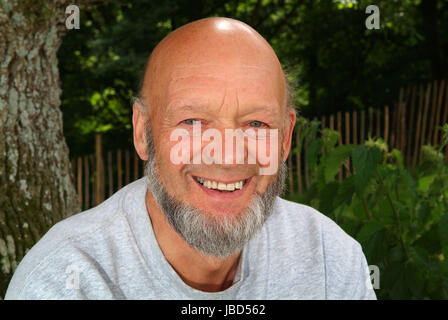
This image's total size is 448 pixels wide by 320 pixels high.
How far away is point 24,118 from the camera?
9.56 feet

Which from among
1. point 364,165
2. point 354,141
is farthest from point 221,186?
point 354,141

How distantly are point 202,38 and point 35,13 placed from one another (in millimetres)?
1562

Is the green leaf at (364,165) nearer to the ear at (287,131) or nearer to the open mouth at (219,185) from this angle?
the ear at (287,131)

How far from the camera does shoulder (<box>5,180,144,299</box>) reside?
61.1 inches

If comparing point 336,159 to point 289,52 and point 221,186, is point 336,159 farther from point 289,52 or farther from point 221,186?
point 289,52

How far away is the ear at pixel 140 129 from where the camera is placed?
205cm

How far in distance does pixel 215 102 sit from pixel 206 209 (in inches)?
15.0

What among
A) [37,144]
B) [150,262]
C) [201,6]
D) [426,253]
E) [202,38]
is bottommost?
A: [426,253]

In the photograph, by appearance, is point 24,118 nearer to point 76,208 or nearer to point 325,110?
point 76,208

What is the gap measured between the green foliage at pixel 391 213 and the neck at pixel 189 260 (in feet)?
2.61

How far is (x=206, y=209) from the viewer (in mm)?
1838

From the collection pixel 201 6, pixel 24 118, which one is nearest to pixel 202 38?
pixel 24 118

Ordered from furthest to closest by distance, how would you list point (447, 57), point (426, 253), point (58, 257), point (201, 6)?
point (447, 57)
point (201, 6)
point (426, 253)
point (58, 257)

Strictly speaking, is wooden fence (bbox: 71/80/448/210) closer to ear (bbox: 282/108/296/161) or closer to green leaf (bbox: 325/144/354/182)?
green leaf (bbox: 325/144/354/182)
